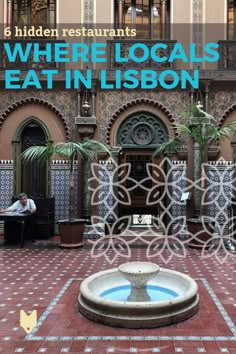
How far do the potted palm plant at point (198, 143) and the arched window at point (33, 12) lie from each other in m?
4.44

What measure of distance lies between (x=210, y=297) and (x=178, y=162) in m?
4.69

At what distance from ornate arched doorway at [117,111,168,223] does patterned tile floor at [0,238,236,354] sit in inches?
108

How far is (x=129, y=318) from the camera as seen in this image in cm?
354

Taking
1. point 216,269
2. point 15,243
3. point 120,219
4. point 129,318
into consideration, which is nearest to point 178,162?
point 120,219

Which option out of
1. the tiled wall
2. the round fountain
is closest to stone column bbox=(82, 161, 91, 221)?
the tiled wall

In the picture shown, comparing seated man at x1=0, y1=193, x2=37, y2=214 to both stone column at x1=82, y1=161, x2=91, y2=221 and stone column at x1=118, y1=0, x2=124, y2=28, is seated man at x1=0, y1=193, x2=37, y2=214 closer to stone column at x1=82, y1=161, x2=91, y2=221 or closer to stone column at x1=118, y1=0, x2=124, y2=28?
stone column at x1=82, y1=161, x2=91, y2=221

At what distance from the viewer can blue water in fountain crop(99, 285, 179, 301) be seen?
4227 millimetres

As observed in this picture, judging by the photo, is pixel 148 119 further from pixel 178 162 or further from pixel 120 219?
pixel 120 219

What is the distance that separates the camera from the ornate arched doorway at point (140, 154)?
8906 millimetres

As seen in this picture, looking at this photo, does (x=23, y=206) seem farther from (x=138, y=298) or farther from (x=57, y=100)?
(x=138, y=298)

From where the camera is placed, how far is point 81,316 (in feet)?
12.6

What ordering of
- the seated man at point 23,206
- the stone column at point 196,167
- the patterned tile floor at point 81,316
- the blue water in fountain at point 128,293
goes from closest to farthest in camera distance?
1. the patterned tile floor at point 81,316
2. the blue water in fountain at point 128,293
3. the seated man at point 23,206
4. the stone column at point 196,167

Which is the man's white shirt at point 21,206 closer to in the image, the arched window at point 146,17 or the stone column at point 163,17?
the arched window at point 146,17

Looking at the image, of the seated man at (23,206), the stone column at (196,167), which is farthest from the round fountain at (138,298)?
the stone column at (196,167)
